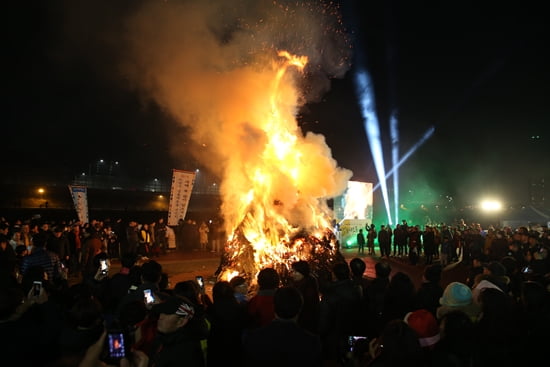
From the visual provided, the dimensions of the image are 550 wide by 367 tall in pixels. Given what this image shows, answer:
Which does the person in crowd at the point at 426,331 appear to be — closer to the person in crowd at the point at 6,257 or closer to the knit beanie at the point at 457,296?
the knit beanie at the point at 457,296

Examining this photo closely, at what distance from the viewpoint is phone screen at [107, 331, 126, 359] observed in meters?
2.51

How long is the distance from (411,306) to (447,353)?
89.6 inches

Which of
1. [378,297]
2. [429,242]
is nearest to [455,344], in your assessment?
[378,297]

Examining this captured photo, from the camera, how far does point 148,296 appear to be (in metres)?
4.45

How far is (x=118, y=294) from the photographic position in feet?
16.8

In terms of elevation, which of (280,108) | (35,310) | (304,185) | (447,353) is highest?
(280,108)

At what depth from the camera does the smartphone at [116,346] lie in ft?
8.23

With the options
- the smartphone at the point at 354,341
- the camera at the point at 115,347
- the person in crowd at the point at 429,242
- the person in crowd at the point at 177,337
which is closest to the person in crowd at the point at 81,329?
the camera at the point at 115,347

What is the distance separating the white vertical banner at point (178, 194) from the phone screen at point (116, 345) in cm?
1655

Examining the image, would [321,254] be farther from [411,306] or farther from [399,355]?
[399,355]

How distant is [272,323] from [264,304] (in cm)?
135

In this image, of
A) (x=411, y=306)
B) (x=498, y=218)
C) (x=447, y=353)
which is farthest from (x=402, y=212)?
(x=447, y=353)

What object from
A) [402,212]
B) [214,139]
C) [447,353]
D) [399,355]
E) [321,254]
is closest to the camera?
[399,355]

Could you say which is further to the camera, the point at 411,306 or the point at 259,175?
the point at 259,175
